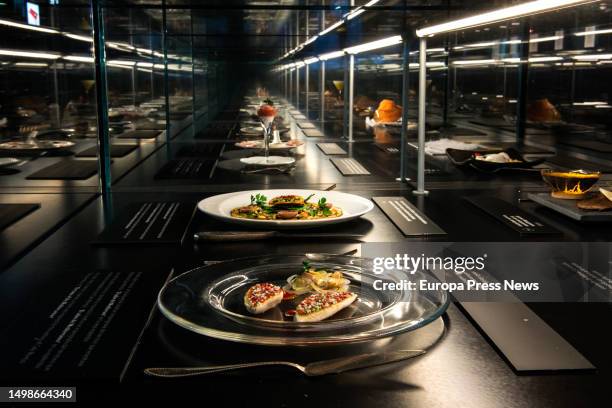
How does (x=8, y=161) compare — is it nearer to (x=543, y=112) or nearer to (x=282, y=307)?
(x=282, y=307)

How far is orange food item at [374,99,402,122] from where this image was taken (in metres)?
3.05

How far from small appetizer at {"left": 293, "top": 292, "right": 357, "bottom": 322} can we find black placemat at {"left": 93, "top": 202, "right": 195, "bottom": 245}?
0.48 m

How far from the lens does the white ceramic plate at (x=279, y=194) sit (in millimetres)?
1206

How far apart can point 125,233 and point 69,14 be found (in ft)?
3.61

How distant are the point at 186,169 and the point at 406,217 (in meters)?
0.98

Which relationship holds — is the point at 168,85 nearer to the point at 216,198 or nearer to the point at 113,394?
the point at 216,198

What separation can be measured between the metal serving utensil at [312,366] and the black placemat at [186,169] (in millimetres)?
1411

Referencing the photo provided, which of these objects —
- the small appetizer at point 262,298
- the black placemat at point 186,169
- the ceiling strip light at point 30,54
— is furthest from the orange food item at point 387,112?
the small appetizer at point 262,298

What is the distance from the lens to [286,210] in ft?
4.23

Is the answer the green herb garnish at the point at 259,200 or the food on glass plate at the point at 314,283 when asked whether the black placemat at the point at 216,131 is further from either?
the food on glass plate at the point at 314,283

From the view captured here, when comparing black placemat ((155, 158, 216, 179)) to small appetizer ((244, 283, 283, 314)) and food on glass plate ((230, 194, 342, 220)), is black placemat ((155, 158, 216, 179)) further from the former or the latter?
small appetizer ((244, 283, 283, 314))

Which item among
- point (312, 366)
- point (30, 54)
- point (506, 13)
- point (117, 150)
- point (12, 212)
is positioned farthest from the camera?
point (117, 150)

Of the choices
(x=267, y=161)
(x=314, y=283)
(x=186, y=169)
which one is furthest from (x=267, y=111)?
(x=314, y=283)

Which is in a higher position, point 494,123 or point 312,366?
point 494,123
